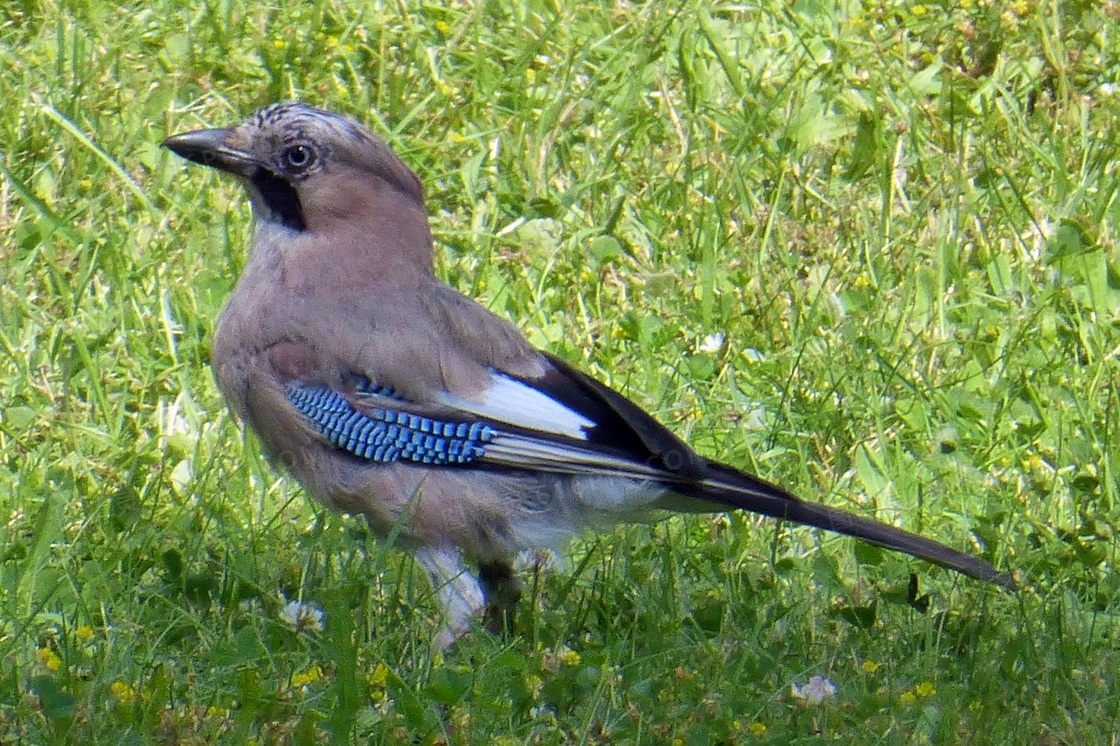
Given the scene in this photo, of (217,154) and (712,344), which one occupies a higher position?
(217,154)

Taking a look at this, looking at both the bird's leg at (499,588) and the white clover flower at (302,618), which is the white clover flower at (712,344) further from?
the white clover flower at (302,618)

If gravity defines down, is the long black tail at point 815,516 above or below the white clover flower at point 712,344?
above

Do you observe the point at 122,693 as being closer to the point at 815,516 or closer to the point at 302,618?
the point at 302,618

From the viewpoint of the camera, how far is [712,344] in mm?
5887

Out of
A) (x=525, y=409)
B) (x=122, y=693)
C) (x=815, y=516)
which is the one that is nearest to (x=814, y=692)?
(x=815, y=516)

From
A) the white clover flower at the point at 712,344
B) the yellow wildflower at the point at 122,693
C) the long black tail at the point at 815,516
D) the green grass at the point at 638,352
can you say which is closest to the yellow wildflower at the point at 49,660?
the green grass at the point at 638,352

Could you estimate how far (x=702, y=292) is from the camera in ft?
19.9

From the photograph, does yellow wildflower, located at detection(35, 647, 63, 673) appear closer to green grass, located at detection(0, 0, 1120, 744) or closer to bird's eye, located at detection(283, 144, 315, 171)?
green grass, located at detection(0, 0, 1120, 744)

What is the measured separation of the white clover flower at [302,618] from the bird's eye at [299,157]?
1.19 metres

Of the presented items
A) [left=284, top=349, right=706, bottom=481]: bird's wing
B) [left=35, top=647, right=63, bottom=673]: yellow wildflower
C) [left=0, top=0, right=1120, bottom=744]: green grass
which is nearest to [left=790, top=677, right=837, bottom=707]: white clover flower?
[left=0, top=0, right=1120, bottom=744]: green grass

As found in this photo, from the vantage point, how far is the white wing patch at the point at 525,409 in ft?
15.0

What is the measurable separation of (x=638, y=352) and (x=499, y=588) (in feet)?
4.43

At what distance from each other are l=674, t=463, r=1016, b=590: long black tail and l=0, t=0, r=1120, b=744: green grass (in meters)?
0.17

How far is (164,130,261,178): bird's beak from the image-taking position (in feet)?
16.3
